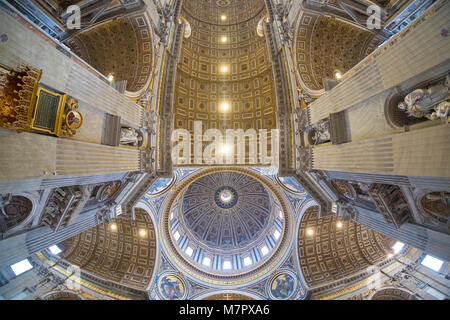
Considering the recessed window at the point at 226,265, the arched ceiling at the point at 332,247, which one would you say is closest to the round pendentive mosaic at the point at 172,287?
the recessed window at the point at 226,265

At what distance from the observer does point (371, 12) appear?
23.6 feet

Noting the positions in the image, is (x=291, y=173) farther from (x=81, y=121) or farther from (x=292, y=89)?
(x=81, y=121)

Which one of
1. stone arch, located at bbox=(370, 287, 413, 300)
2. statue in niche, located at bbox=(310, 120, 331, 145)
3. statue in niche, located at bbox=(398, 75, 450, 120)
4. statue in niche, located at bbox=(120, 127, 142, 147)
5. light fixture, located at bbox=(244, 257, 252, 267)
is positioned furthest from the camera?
light fixture, located at bbox=(244, 257, 252, 267)

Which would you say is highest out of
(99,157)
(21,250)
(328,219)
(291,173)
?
(99,157)

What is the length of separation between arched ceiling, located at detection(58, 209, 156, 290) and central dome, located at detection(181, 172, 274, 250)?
569 centimetres

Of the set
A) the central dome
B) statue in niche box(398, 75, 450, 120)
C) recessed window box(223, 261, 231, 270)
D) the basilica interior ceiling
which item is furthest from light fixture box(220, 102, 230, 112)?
recessed window box(223, 261, 231, 270)

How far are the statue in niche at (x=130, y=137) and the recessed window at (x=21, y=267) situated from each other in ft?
29.5

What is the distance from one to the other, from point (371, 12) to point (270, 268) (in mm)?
18213

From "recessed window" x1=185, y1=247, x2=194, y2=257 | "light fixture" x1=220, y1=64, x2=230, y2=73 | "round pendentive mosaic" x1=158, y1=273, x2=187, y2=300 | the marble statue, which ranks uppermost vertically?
"light fixture" x1=220, y1=64, x2=230, y2=73

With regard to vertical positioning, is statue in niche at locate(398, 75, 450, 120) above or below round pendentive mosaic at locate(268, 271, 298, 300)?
above

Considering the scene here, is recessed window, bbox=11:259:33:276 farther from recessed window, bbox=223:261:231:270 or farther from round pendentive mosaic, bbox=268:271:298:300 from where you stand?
round pendentive mosaic, bbox=268:271:298:300

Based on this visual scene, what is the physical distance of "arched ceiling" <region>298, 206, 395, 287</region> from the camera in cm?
1510
